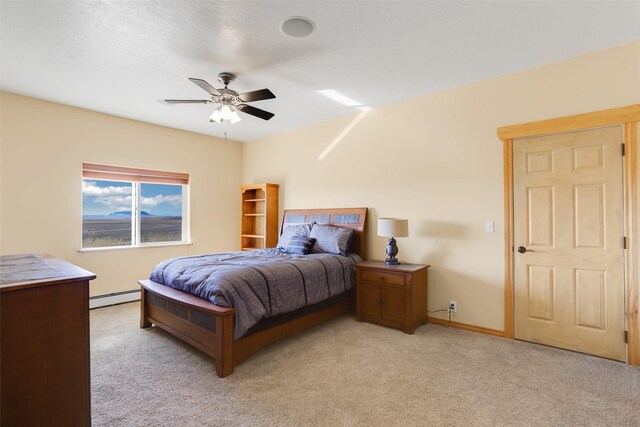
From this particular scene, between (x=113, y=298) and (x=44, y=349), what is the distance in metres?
3.37

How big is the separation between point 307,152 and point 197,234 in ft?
7.90

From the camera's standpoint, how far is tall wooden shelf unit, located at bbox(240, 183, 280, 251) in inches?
209

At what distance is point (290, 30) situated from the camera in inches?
94.0

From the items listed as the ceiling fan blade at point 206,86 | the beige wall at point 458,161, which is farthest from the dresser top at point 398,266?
the ceiling fan blade at point 206,86

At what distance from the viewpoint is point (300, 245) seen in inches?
158

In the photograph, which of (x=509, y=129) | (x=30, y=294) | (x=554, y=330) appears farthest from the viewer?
(x=509, y=129)

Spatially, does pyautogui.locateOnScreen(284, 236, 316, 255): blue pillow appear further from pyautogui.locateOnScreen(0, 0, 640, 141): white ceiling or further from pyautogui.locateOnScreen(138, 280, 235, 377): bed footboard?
pyautogui.locateOnScreen(0, 0, 640, 141): white ceiling

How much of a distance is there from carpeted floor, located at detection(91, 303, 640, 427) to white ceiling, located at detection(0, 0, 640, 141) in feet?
8.77

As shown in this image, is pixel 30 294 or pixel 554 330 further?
pixel 554 330

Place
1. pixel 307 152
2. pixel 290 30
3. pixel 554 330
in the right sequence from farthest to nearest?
pixel 307 152 → pixel 554 330 → pixel 290 30

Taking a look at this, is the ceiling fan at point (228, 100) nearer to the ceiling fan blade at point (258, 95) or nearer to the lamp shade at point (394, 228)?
the ceiling fan blade at point (258, 95)

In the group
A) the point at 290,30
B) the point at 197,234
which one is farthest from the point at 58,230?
the point at 290,30

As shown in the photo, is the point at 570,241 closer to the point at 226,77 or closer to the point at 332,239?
the point at 332,239

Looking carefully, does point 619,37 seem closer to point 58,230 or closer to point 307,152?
point 307,152
